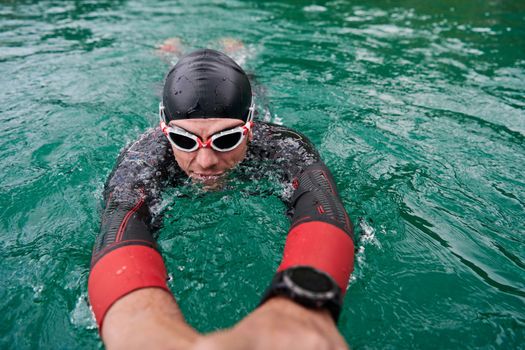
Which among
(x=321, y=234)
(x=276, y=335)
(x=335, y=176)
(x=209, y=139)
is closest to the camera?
(x=276, y=335)

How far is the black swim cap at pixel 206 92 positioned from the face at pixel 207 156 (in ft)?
0.24

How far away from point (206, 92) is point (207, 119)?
26cm

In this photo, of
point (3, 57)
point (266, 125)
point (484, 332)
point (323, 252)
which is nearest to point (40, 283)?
point (323, 252)

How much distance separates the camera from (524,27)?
9969 millimetres

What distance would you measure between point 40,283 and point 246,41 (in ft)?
25.1

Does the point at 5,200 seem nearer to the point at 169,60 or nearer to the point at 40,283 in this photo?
the point at 40,283

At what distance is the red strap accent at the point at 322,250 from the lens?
2141 mm

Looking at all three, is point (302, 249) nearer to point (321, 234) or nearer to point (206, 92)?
point (321, 234)

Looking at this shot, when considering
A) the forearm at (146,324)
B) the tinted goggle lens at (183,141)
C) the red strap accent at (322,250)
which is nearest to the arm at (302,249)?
the red strap accent at (322,250)

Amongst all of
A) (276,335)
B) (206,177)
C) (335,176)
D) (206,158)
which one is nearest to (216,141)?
(206,158)

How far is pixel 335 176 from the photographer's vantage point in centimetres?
416

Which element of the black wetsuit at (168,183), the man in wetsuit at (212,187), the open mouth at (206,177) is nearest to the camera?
the man in wetsuit at (212,187)

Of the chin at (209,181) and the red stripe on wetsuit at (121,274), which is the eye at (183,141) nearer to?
the chin at (209,181)

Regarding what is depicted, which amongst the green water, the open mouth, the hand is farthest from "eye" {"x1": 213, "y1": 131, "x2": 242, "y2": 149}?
the hand
